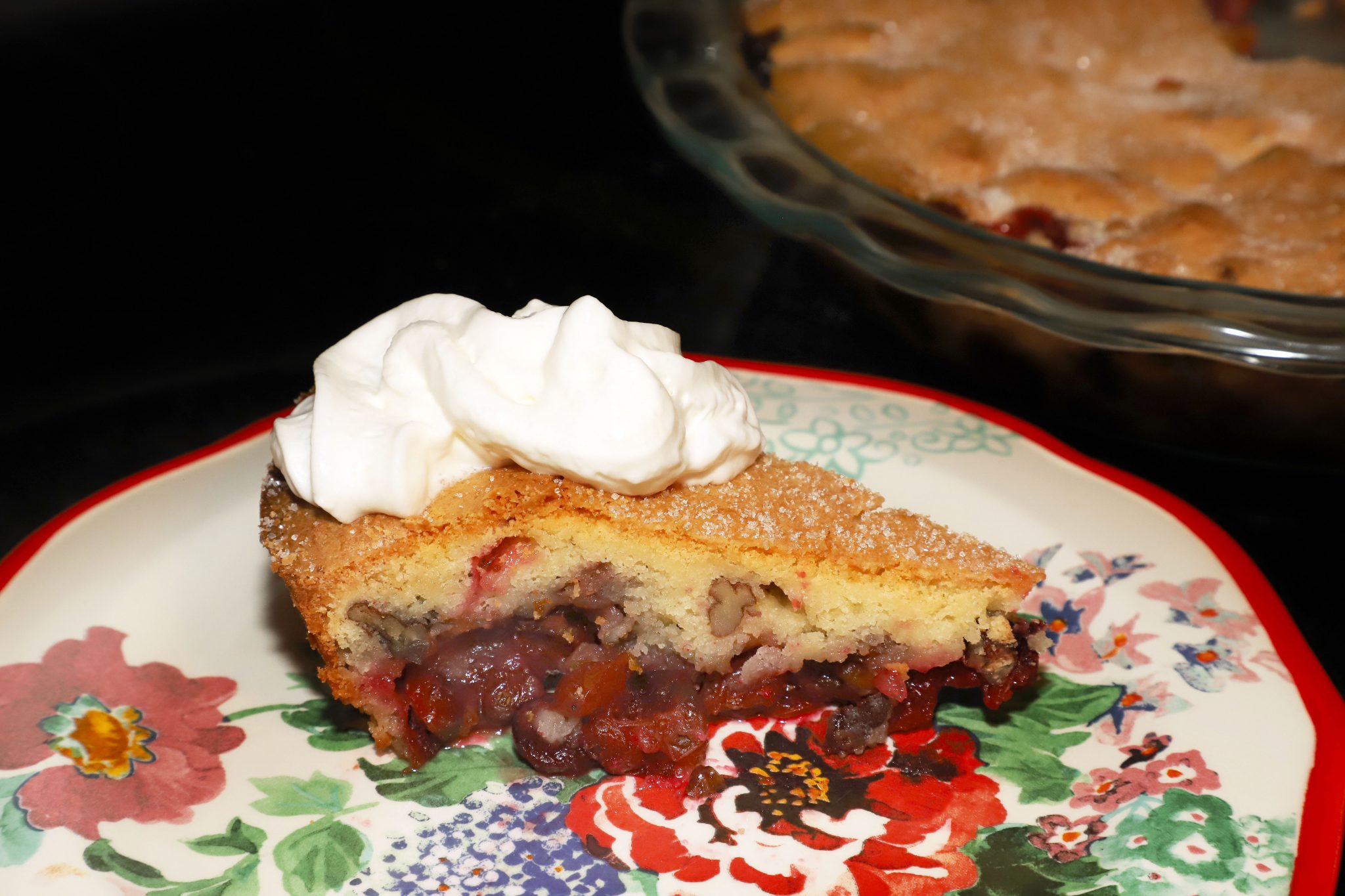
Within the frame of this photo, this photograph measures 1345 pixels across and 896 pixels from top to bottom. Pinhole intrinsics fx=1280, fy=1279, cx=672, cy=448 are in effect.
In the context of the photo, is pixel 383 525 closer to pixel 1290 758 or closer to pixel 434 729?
pixel 434 729

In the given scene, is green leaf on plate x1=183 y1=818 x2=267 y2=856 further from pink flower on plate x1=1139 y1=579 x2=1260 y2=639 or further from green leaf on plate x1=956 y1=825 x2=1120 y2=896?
pink flower on plate x1=1139 y1=579 x2=1260 y2=639

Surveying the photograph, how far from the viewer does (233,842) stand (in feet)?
5.85

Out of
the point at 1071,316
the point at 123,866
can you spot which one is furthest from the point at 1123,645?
the point at 123,866

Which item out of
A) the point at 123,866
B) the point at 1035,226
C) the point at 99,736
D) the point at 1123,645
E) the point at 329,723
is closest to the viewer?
the point at 123,866

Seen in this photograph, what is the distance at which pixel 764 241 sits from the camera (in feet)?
11.0

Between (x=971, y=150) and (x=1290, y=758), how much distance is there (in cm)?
157

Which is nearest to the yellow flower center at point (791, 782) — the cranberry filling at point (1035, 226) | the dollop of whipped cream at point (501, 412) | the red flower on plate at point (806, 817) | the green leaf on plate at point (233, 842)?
the red flower on plate at point (806, 817)

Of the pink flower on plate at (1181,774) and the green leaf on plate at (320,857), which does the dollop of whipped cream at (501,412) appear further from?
the pink flower on plate at (1181,774)

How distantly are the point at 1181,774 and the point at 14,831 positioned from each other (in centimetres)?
164

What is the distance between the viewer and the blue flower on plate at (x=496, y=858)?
5.78ft

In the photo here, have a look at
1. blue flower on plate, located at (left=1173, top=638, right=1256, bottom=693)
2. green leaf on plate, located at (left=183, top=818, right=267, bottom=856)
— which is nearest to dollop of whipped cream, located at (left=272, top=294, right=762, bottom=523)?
green leaf on plate, located at (left=183, top=818, right=267, bottom=856)

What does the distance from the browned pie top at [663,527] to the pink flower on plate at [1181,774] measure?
0.33m

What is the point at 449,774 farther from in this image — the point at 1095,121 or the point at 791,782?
the point at 1095,121

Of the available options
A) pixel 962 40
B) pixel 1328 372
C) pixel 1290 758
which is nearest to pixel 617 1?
pixel 962 40
